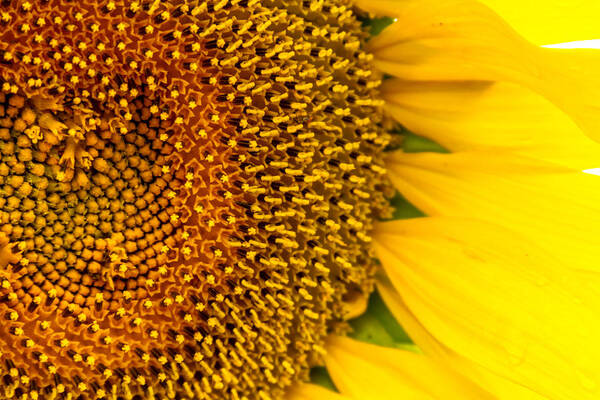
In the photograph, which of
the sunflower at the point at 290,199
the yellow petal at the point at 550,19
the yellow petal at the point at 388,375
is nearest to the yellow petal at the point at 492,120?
the sunflower at the point at 290,199

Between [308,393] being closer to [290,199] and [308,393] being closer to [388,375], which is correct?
[388,375]

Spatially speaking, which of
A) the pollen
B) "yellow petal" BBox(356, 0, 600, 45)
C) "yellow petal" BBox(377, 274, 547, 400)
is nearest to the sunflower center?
the pollen

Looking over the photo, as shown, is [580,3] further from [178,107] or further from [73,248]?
[73,248]

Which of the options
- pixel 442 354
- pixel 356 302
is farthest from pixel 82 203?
pixel 442 354

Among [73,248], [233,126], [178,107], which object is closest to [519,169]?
[233,126]

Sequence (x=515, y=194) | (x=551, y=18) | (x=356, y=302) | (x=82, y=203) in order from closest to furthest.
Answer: (x=82, y=203), (x=551, y=18), (x=515, y=194), (x=356, y=302)

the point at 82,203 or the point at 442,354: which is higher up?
the point at 82,203
